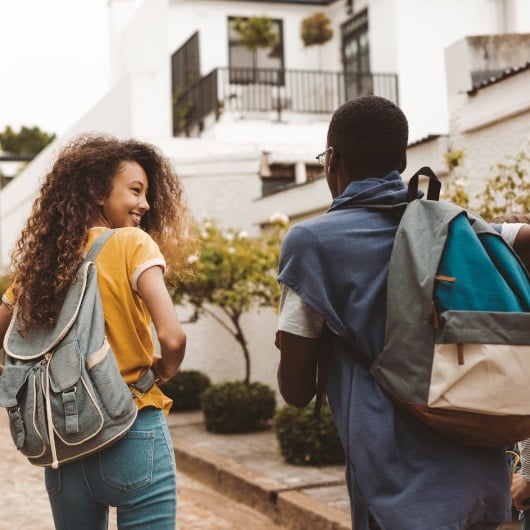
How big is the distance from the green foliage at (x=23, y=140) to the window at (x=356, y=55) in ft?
109

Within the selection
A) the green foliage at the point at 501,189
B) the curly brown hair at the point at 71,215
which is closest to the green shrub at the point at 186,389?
the green foliage at the point at 501,189

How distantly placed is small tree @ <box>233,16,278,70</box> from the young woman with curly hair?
49.8 feet

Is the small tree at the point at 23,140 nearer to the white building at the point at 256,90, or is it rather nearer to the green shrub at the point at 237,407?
the white building at the point at 256,90

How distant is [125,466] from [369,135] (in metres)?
1.13

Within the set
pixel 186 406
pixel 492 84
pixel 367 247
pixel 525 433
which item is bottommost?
pixel 186 406

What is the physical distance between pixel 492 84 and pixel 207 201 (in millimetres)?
5755

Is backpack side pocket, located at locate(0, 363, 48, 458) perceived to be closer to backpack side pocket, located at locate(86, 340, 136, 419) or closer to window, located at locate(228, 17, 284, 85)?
backpack side pocket, located at locate(86, 340, 136, 419)

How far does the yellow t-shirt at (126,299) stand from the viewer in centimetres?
273

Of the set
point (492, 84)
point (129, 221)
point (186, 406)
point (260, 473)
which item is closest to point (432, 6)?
point (186, 406)

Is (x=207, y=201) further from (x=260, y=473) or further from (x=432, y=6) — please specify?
(x=432, y=6)

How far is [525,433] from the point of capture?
85.5 inches

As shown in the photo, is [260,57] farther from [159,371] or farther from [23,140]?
[23,140]

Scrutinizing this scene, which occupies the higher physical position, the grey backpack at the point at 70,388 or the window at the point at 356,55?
the window at the point at 356,55

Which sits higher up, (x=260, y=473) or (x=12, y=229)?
(x=12, y=229)
